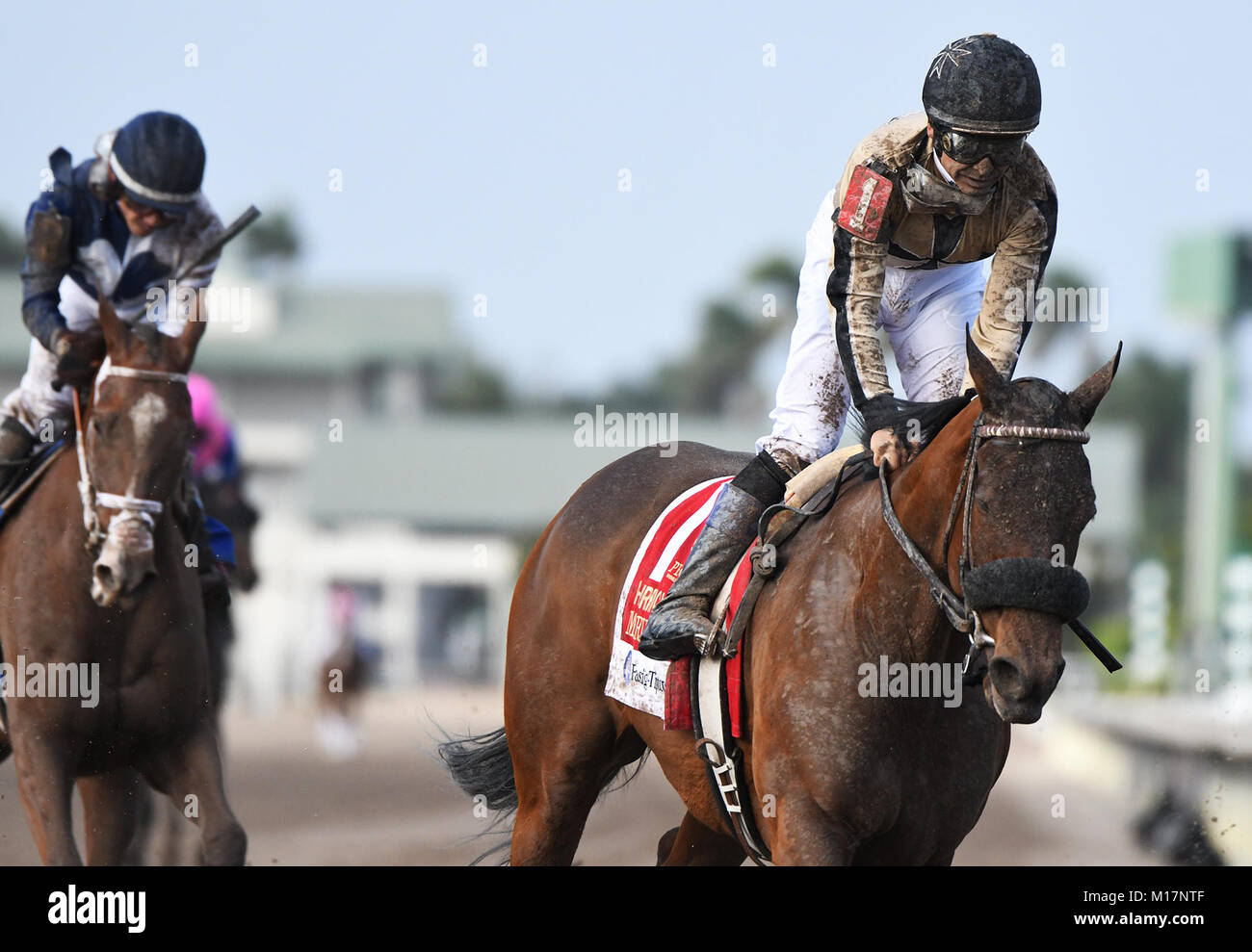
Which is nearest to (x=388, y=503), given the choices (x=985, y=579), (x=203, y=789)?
(x=203, y=789)

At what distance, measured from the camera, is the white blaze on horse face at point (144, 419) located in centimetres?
552

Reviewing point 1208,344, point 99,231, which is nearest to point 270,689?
point 1208,344

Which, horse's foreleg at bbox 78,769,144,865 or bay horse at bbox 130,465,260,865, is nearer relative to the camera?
horse's foreleg at bbox 78,769,144,865

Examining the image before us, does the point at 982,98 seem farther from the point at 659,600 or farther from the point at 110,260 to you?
the point at 110,260

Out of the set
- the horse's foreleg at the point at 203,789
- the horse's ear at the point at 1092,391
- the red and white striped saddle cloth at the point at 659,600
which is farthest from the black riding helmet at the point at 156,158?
the horse's ear at the point at 1092,391

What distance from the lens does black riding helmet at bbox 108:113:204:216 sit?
5.88 m

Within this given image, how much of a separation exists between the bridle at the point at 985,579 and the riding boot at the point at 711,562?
2.36 ft

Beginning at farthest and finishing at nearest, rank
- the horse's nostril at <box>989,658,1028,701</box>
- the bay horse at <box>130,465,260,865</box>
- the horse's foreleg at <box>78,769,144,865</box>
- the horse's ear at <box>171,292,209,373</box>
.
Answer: the bay horse at <box>130,465,260,865</box> → the horse's foreleg at <box>78,769,144,865</box> → the horse's ear at <box>171,292,209,373</box> → the horse's nostril at <box>989,658,1028,701</box>

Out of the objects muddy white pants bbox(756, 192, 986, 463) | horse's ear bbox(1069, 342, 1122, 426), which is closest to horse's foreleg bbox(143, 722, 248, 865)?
muddy white pants bbox(756, 192, 986, 463)

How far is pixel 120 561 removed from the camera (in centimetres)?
546

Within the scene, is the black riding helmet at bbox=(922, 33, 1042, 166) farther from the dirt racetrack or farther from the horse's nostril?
the dirt racetrack

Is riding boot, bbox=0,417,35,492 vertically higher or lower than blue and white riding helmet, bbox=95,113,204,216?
lower
